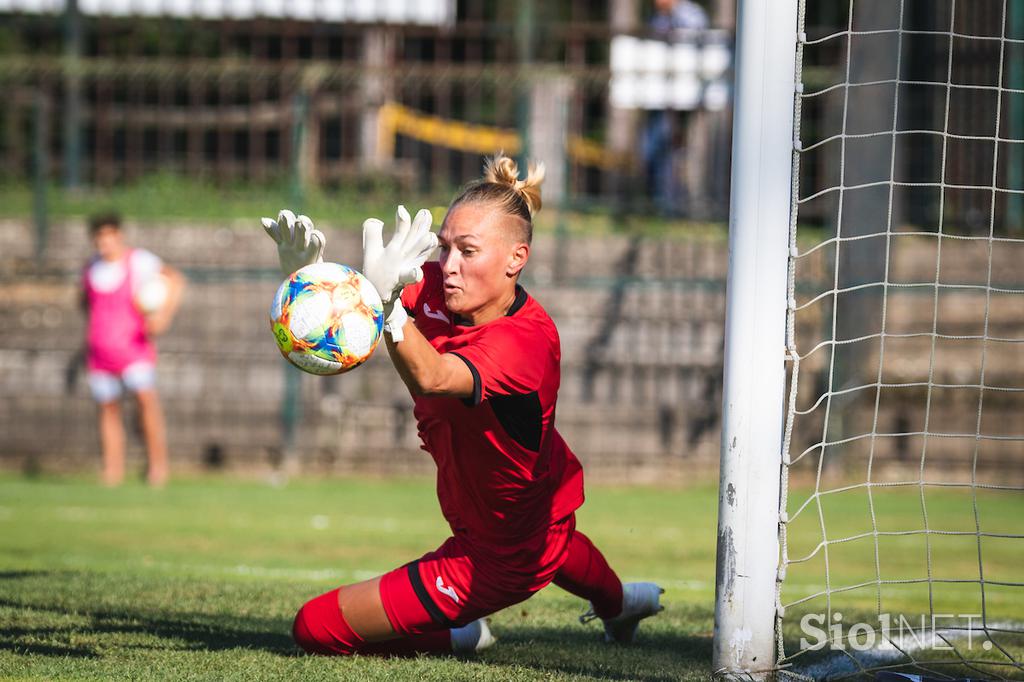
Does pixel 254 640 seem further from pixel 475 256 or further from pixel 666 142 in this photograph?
pixel 666 142

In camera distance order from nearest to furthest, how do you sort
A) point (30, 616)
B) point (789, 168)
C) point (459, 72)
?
1. point (789, 168)
2. point (30, 616)
3. point (459, 72)

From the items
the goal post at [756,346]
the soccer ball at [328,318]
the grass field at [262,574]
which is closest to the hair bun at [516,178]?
the goal post at [756,346]

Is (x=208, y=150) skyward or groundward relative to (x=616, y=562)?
skyward

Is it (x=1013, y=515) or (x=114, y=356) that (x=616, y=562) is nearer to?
(x=1013, y=515)

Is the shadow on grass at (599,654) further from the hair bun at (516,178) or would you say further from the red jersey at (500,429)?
the hair bun at (516,178)

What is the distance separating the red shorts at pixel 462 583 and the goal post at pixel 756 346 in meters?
0.76

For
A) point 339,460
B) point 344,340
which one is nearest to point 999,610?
point 344,340

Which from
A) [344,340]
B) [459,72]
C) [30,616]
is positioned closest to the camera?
[344,340]

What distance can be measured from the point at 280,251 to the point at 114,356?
8.33m

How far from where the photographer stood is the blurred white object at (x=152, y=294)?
11859mm

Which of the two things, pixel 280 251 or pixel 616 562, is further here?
pixel 616 562

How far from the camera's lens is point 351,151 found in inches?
634

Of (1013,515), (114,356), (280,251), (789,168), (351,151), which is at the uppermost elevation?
(351,151)

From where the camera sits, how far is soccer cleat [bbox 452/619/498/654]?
501 cm
